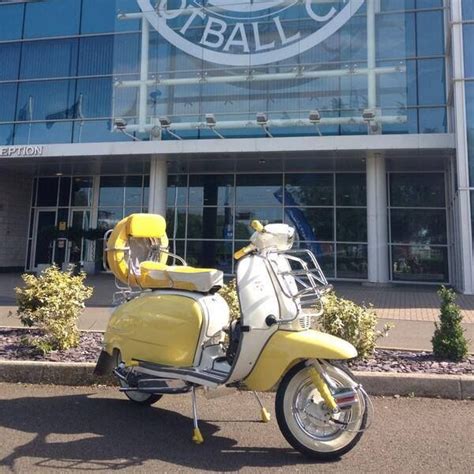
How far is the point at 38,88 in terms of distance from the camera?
2114 cm

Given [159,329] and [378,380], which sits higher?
[159,329]

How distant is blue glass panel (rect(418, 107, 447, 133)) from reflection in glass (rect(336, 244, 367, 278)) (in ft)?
15.1

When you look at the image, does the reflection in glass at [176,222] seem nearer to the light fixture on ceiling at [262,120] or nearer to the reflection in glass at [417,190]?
A: the light fixture on ceiling at [262,120]

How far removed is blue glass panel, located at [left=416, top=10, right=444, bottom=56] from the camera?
1819 centimetres

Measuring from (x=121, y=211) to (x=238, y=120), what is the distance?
6.71 metres

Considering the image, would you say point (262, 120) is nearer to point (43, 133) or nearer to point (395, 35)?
point (395, 35)

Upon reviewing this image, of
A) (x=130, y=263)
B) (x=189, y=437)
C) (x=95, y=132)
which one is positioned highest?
(x=95, y=132)

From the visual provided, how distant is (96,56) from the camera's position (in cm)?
2109

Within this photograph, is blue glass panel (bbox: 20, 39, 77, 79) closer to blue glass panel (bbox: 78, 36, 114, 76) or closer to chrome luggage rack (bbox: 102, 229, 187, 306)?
blue glass panel (bbox: 78, 36, 114, 76)

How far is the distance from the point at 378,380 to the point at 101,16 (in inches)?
811

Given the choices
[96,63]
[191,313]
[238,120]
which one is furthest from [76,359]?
[96,63]

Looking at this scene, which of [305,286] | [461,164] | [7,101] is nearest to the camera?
[305,286]

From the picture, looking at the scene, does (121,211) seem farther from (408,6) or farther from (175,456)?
(175,456)

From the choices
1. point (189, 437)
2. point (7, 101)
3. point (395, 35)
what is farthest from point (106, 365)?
point (7, 101)
